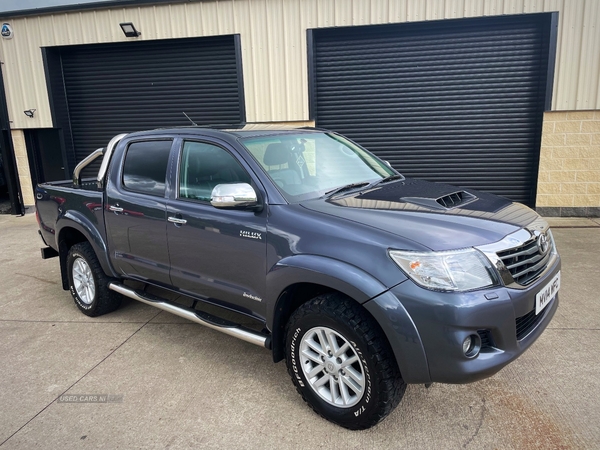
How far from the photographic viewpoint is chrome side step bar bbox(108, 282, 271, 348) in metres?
3.09

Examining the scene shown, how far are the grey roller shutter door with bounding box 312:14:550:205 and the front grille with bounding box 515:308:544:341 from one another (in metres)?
6.41

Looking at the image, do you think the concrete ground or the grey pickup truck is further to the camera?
the concrete ground

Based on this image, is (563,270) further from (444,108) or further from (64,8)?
(64,8)

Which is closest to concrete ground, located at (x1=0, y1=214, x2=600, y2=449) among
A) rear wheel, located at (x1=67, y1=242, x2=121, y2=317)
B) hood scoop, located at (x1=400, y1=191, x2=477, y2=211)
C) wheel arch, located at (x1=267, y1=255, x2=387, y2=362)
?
rear wheel, located at (x1=67, y1=242, x2=121, y2=317)

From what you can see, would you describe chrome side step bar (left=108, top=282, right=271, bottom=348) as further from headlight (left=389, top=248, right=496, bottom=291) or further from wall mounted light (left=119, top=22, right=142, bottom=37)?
wall mounted light (left=119, top=22, right=142, bottom=37)

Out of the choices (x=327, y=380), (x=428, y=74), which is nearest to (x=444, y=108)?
(x=428, y=74)

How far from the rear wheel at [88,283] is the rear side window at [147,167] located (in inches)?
35.7

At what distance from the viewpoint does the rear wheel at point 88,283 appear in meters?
4.38

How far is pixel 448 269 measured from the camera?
2350mm

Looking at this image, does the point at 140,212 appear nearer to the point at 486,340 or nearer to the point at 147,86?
the point at 486,340

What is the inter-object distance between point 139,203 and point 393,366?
8.05 feet

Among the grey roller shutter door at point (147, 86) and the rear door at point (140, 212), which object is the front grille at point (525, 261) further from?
the grey roller shutter door at point (147, 86)

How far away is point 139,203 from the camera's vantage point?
3828 mm

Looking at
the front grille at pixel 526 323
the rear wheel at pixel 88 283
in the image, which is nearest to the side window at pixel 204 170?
the rear wheel at pixel 88 283
